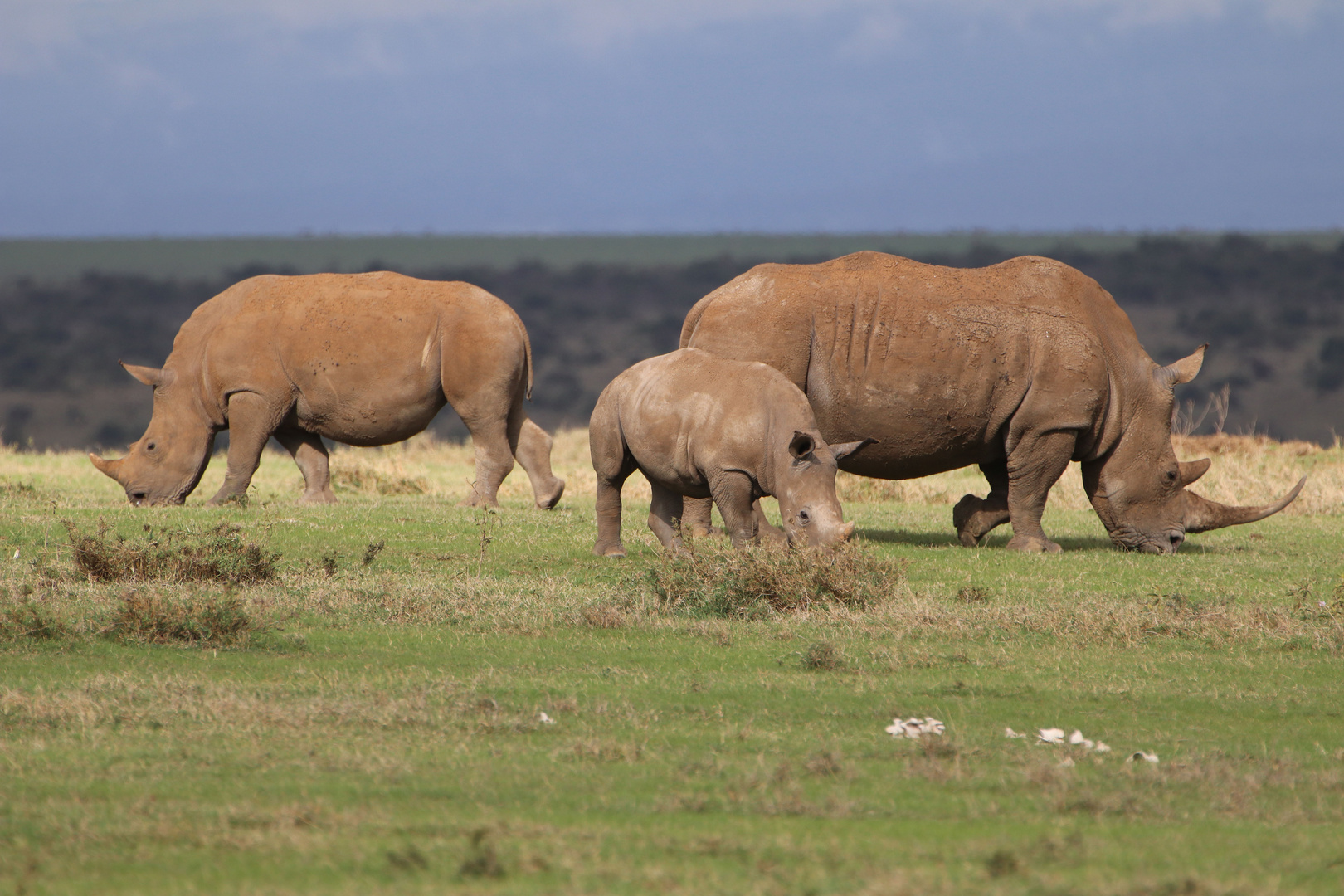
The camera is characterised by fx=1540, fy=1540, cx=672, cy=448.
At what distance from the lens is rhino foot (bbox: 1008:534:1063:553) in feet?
42.8

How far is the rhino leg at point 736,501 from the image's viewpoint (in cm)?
1062

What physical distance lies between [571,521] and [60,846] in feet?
31.8

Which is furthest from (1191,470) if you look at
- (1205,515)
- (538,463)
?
(538,463)

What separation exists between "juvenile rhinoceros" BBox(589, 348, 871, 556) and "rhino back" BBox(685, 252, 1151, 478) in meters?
1.64

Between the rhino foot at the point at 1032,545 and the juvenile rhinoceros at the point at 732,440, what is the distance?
2843mm

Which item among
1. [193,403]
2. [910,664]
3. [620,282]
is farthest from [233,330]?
[620,282]

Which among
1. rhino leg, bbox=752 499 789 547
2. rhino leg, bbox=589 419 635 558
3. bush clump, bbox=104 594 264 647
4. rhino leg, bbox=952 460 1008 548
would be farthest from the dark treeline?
bush clump, bbox=104 594 264 647

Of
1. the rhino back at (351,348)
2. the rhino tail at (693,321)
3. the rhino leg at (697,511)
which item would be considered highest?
the rhino tail at (693,321)

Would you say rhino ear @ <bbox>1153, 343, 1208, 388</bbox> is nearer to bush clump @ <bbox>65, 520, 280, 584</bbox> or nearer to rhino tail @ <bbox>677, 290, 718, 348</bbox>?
rhino tail @ <bbox>677, 290, 718, 348</bbox>

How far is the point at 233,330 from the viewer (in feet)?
50.5

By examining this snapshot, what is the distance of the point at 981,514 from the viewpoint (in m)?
13.5

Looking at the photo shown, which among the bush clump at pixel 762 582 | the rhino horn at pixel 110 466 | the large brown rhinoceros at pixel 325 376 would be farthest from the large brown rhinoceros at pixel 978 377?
the rhino horn at pixel 110 466

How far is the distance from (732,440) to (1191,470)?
15.4ft

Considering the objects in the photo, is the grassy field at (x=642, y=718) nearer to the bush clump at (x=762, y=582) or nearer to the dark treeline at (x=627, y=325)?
the bush clump at (x=762, y=582)
